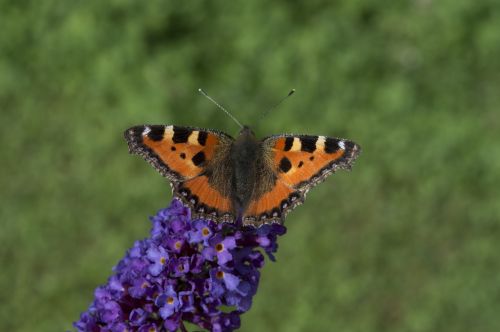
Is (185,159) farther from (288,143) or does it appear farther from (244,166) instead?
(288,143)

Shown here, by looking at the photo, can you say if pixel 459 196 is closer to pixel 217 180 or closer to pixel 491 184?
pixel 491 184

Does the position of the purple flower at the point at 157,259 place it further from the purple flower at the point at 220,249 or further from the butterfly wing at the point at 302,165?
the butterfly wing at the point at 302,165

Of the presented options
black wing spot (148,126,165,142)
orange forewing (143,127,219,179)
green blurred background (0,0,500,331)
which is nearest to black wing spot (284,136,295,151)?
orange forewing (143,127,219,179)

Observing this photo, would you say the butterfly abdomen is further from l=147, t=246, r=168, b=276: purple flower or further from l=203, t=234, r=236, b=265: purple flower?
l=147, t=246, r=168, b=276: purple flower

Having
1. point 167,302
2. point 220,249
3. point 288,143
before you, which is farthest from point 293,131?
point 167,302

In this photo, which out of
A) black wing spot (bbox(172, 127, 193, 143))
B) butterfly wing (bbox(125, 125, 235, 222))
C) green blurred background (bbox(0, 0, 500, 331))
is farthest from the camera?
green blurred background (bbox(0, 0, 500, 331))

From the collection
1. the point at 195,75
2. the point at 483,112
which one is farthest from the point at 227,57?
the point at 483,112

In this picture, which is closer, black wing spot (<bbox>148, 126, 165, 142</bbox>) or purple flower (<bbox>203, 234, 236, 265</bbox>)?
purple flower (<bbox>203, 234, 236, 265</bbox>)
